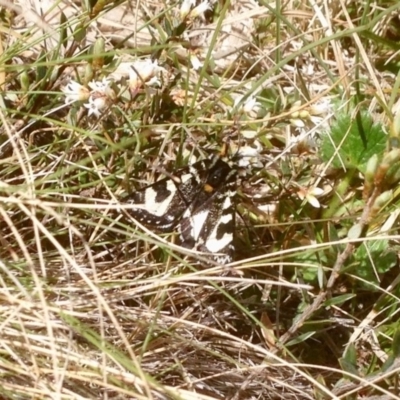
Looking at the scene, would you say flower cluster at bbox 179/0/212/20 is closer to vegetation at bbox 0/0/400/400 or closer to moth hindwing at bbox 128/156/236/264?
vegetation at bbox 0/0/400/400

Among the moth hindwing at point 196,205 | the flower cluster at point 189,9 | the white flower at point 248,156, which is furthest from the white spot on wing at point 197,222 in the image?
the flower cluster at point 189,9

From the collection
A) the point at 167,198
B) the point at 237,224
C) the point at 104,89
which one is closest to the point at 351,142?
the point at 237,224

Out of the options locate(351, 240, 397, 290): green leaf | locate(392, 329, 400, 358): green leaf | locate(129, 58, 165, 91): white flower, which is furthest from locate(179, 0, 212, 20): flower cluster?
locate(392, 329, 400, 358): green leaf

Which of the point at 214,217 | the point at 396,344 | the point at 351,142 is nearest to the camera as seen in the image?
the point at 396,344

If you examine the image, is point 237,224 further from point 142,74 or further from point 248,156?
point 142,74

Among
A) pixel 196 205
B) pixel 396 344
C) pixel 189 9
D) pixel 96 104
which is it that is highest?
pixel 189 9

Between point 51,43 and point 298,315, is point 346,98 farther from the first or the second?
point 51,43
